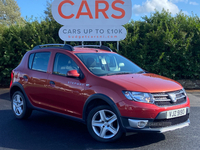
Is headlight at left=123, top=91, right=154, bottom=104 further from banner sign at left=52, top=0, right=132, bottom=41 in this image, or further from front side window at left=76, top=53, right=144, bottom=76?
banner sign at left=52, top=0, right=132, bottom=41

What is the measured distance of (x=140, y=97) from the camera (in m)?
4.36

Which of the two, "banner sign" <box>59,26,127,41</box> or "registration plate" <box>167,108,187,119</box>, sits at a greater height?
"banner sign" <box>59,26,127,41</box>

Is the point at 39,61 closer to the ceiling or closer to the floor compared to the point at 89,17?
closer to the floor

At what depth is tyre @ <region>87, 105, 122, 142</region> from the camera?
15.1ft

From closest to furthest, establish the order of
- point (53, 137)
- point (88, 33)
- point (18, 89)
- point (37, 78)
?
point (53, 137), point (37, 78), point (18, 89), point (88, 33)

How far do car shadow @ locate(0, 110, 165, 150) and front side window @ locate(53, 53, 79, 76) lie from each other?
1.27 m

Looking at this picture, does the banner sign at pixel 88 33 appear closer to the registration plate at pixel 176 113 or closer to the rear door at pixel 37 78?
the rear door at pixel 37 78

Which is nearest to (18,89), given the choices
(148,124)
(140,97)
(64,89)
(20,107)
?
(20,107)

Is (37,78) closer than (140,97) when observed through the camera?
No

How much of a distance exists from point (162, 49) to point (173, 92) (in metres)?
7.34

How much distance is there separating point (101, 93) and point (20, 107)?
290 centimetres

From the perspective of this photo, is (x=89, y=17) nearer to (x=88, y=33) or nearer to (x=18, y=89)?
(x=88, y=33)

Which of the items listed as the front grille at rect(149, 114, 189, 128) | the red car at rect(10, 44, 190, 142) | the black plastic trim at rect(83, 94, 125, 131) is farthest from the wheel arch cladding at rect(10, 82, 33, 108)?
the front grille at rect(149, 114, 189, 128)

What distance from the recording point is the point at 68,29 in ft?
41.5
